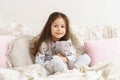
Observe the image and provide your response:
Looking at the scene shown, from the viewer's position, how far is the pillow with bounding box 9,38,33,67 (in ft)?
6.43

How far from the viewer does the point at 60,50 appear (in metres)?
1.98

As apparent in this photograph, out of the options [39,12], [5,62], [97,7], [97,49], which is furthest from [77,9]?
[5,62]

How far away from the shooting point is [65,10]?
7.94 ft

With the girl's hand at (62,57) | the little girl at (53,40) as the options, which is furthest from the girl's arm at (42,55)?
the girl's hand at (62,57)

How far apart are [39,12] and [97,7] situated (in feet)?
1.78

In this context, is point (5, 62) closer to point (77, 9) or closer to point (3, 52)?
point (3, 52)

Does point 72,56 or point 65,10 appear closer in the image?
point 72,56

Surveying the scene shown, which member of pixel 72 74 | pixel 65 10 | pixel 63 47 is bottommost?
pixel 72 74

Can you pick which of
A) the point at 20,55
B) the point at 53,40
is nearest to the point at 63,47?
the point at 53,40

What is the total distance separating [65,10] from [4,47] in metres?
0.71

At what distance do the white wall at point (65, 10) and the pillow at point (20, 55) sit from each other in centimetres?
40

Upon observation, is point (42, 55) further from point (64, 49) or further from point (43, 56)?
point (64, 49)

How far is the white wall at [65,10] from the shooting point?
2338 millimetres

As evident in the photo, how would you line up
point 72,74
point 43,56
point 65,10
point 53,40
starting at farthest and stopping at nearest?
point 65,10 < point 53,40 < point 43,56 < point 72,74
